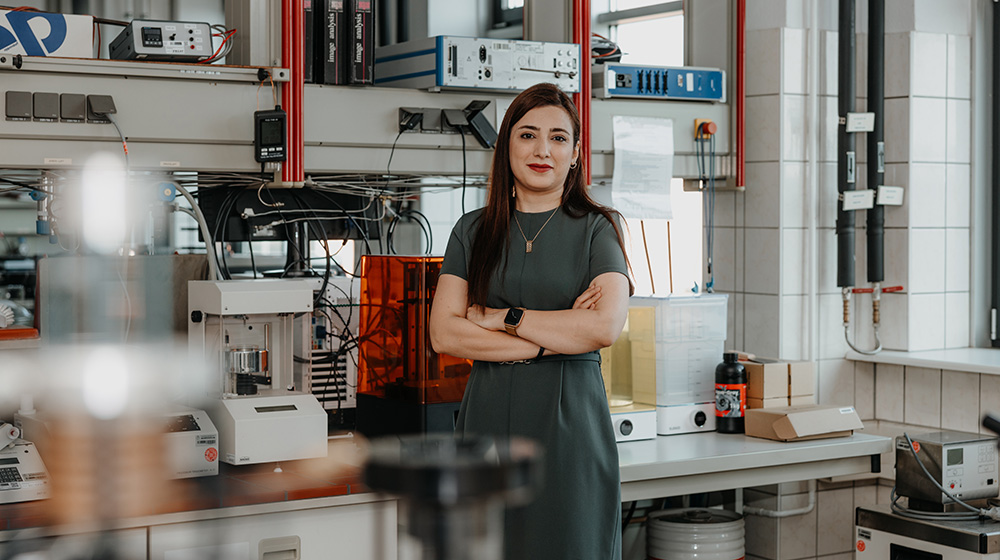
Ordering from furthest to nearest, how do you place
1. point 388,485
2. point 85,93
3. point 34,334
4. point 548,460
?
point 85,93, point 34,334, point 548,460, point 388,485

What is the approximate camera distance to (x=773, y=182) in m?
3.30

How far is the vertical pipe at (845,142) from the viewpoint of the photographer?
10.7ft

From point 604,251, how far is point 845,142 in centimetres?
153

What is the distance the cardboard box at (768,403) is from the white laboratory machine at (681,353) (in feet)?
0.37

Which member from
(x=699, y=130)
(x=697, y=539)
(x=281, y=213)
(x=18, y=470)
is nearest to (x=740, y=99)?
(x=699, y=130)

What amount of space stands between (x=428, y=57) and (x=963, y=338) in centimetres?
204

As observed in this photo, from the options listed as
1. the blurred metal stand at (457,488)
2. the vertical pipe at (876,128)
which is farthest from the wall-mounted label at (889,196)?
the blurred metal stand at (457,488)

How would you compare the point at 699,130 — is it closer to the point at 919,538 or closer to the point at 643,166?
the point at 643,166

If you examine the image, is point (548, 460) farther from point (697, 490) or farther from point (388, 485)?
point (388, 485)

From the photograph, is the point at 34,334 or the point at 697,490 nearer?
the point at 34,334

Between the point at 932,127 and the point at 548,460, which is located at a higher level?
the point at 932,127

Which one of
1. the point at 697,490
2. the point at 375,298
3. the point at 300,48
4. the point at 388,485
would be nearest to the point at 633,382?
the point at 697,490

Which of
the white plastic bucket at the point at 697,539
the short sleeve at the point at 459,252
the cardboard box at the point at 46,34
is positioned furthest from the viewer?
the white plastic bucket at the point at 697,539

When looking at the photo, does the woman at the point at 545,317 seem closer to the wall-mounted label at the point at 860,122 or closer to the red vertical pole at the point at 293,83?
the red vertical pole at the point at 293,83
